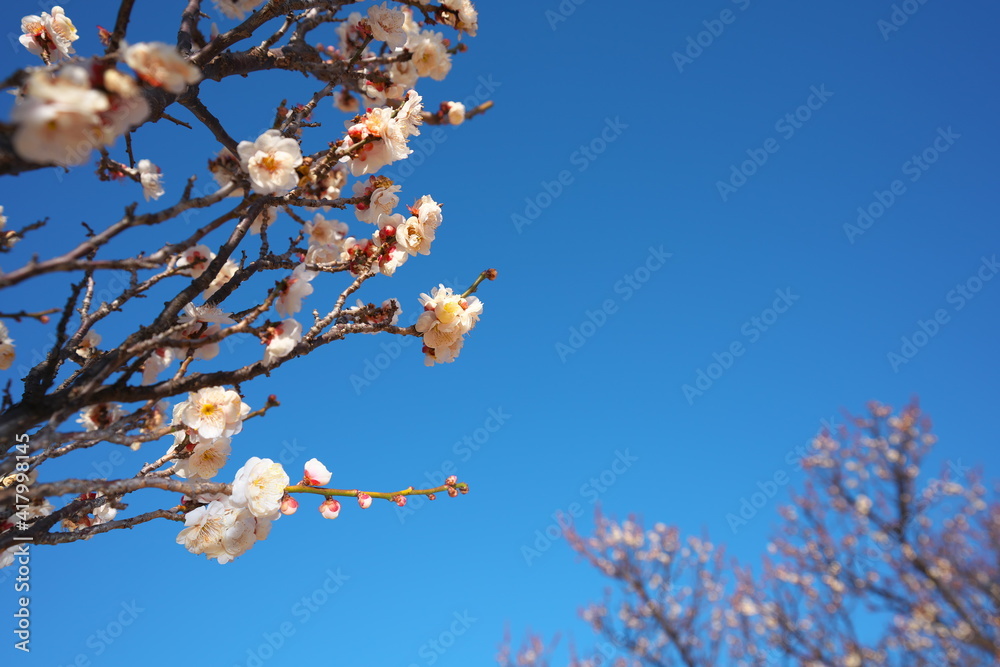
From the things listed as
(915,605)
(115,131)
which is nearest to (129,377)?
(115,131)

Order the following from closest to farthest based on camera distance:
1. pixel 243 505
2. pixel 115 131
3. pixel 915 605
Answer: pixel 115 131 → pixel 243 505 → pixel 915 605

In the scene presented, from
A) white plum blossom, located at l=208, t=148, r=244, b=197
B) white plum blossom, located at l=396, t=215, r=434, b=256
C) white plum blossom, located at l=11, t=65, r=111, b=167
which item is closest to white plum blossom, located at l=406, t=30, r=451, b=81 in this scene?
white plum blossom, located at l=396, t=215, r=434, b=256

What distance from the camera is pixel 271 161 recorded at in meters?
1.80

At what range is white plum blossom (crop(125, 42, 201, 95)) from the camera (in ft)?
4.29

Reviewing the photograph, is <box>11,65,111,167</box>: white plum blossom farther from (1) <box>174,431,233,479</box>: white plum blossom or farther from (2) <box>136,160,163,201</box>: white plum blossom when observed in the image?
(2) <box>136,160,163,201</box>: white plum blossom

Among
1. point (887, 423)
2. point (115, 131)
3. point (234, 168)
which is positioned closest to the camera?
point (115, 131)

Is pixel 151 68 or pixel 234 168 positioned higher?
pixel 234 168

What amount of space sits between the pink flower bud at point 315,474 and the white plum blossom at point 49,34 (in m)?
2.34

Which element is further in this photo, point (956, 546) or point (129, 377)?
point (956, 546)

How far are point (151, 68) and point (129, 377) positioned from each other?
90 centimetres

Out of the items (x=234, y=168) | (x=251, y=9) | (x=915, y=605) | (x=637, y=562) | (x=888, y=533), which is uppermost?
(x=251, y=9)

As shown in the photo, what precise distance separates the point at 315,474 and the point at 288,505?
157 mm

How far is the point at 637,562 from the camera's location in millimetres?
9492

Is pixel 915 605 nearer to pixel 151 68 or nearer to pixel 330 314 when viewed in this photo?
pixel 330 314
